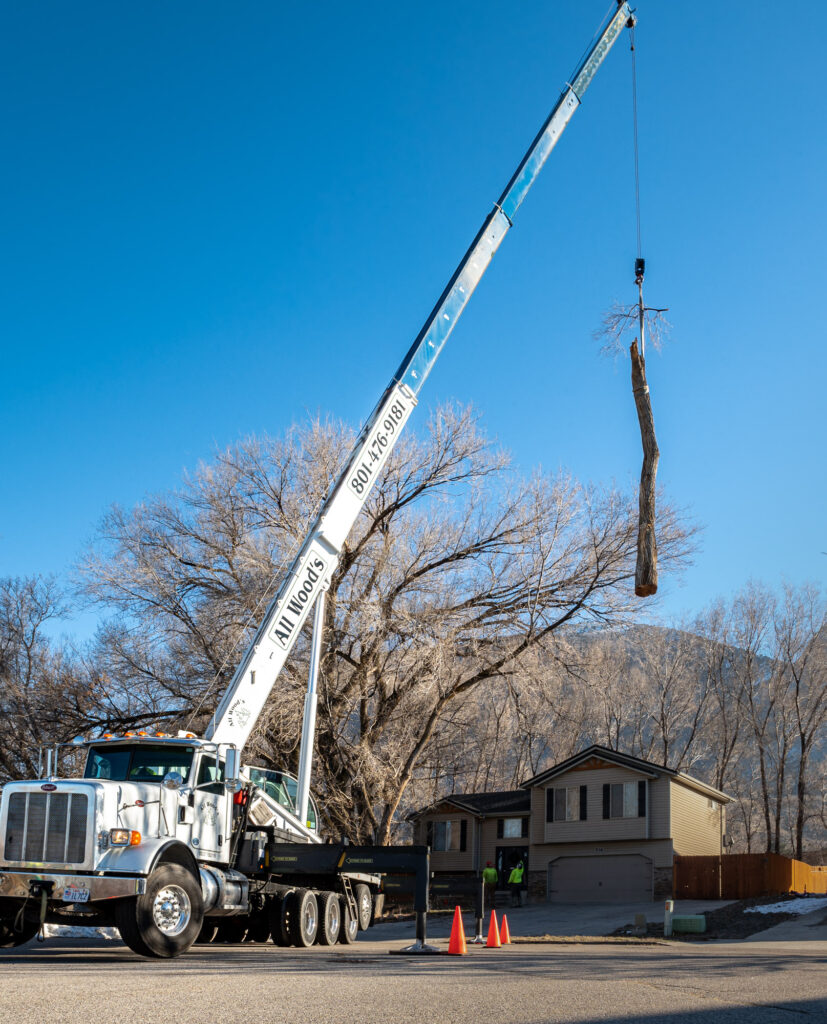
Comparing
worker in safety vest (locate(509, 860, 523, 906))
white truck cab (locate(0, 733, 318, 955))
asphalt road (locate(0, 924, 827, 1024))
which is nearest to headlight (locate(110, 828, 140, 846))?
white truck cab (locate(0, 733, 318, 955))

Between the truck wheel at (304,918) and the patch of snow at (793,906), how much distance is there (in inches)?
644

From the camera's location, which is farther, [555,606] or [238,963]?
[555,606]

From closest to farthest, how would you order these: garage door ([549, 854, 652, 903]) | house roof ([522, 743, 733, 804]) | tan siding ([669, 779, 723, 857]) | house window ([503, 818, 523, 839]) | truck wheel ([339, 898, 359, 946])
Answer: truck wheel ([339, 898, 359, 946])
garage door ([549, 854, 652, 903])
tan siding ([669, 779, 723, 857])
house roof ([522, 743, 733, 804])
house window ([503, 818, 523, 839])

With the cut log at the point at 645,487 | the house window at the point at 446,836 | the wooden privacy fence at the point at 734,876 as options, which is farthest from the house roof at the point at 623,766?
the cut log at the point at 645,487

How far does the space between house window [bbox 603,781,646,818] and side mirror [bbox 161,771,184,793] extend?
26458mm

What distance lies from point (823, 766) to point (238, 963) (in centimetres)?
6662

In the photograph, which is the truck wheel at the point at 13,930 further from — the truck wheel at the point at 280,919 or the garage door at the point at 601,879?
the garage door at the point at 601,879

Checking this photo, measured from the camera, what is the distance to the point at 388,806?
30.8 m

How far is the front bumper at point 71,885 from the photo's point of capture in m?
12.0

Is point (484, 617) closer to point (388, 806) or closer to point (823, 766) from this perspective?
point (388, 806)

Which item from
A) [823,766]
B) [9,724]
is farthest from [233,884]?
[823,766]

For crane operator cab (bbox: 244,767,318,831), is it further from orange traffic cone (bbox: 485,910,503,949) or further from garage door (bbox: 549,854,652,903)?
garage door (bbox: 549,854,652,903)

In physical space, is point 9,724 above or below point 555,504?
below

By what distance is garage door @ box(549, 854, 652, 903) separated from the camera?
36.1 meters
